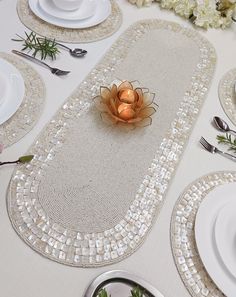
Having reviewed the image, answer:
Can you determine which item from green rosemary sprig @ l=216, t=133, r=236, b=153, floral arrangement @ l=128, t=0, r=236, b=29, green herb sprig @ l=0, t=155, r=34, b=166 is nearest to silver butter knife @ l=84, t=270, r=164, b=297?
green herb sprig @ l=0, t=155, r=34, b=166

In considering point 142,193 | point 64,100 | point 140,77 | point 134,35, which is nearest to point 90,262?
point 142,193

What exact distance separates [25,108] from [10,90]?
47 millimetres

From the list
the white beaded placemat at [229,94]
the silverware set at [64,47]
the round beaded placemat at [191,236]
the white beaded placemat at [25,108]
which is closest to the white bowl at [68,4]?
the silverware set at [64,47]

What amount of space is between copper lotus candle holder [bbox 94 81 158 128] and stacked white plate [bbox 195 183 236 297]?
0.22 m

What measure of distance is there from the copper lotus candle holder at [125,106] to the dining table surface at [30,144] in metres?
0.10

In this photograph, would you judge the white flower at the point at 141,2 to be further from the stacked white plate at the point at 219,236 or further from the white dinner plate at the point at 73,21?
the stacked white plate at the point at 219,236

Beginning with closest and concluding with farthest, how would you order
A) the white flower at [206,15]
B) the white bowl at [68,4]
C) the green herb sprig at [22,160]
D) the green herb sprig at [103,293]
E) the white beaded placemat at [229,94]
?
the green herb sprig at [103,293] < the green herb sprig at [22,160] < the white beaded placemat at [229,94] < the white bowl at [68,4] < the white flower at [206,15]

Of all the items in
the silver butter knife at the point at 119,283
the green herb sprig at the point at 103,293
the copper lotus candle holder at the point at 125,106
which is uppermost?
the copper lotus candle holder at the point at 125,106

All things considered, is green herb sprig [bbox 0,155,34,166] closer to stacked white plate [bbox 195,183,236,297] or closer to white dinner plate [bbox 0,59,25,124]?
white dinner plate [bbox 0,59,25,124]

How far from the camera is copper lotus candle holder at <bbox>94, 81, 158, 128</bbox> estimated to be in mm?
804

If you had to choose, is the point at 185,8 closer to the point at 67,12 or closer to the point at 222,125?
the point at 67,12

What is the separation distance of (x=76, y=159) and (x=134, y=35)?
0.49 metres

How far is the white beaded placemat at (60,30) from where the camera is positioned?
3.28 feet

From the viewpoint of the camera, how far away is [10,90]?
0.79 meters
